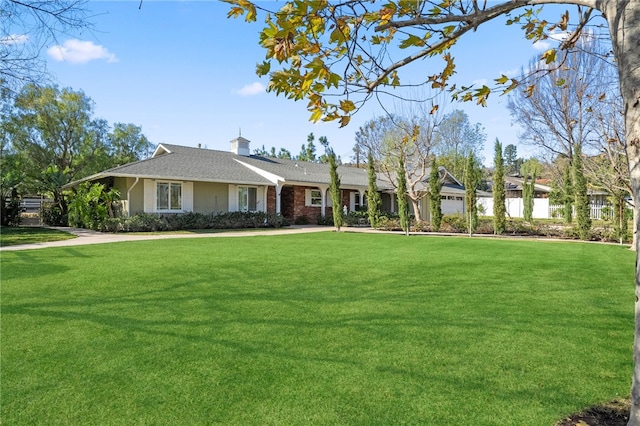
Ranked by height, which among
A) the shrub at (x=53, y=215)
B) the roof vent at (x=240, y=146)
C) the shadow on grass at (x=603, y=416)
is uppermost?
the roof vent at (x=240, y=146)

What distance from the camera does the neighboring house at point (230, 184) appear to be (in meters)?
19.1

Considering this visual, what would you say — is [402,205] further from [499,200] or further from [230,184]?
[230,184]

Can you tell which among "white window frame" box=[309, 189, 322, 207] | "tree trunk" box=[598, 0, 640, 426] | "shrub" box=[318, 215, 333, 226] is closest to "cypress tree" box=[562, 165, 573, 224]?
"shrub" box=[318, 215, 333, 226]

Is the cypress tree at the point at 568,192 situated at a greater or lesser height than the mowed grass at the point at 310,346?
greater

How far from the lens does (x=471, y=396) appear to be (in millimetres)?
2910

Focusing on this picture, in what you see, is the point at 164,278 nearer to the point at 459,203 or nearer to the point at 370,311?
the point at 370,311

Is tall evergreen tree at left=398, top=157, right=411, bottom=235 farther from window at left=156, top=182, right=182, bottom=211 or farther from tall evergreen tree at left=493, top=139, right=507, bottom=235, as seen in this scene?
window at left=156, top=182, right=182, bottom=211

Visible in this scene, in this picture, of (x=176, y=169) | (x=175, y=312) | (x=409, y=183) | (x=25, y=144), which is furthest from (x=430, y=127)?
→ (x=25, y=144)

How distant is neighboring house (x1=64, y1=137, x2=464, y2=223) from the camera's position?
19109 mm

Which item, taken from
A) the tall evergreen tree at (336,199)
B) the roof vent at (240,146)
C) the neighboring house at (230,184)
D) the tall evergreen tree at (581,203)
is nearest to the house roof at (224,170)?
the neighboring house at (230,184)

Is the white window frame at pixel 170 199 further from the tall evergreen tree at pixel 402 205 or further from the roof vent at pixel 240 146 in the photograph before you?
the tall evergreen tree at pixel 402 205

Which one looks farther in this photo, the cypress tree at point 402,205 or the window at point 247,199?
the window at point 247,199

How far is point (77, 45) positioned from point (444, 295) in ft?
22.8

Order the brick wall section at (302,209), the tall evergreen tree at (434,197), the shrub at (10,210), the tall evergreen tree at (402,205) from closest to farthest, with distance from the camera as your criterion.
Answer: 1. the tall evergreen tree at (402,205)
2. the tall evergreen tree at (434,197)
3. the shrub at (10,210)
4. the brick wall section at (302,209)
